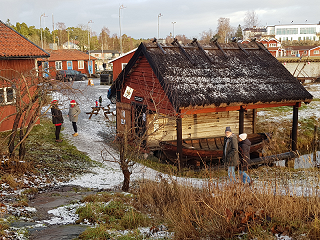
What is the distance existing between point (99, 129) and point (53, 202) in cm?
1087

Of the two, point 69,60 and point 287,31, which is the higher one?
point 287,31

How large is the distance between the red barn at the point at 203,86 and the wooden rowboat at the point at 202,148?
417 millimetres

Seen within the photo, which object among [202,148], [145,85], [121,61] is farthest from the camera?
[121,61]

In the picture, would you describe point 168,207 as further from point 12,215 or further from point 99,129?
point 99,129

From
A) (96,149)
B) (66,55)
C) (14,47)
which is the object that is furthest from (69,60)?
(96,149)

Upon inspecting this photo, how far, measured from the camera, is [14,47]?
1444 cm

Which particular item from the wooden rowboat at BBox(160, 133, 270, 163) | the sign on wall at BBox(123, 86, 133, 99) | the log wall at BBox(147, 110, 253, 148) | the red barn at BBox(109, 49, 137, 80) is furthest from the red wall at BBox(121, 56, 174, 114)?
→ the red barn at BBox(109, 49, 137, 80)

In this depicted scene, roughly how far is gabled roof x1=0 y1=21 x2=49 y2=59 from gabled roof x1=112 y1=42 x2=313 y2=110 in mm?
4174

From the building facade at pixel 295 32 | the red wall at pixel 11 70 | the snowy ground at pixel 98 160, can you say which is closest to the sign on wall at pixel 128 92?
the snowy ground at pixel 98 160

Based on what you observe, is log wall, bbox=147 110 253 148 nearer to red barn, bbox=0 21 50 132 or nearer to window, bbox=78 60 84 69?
red barn, bbox=0 21 50 132

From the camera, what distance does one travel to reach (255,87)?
13109mm

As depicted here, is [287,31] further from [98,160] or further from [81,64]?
[98,160]

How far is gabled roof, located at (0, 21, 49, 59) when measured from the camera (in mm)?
13875

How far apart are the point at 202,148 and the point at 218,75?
3.17m
